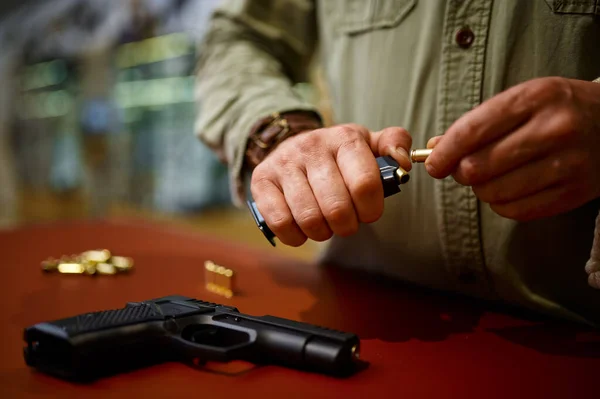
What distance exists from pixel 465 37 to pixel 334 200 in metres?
0.33

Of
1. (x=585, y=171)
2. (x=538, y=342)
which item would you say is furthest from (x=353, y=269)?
(x=585, y=171)

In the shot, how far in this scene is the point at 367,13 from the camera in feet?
2.81

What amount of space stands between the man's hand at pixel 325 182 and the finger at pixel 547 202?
120 mm

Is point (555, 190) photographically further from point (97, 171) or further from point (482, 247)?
point (97, 171)

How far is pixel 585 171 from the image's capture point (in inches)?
20.5

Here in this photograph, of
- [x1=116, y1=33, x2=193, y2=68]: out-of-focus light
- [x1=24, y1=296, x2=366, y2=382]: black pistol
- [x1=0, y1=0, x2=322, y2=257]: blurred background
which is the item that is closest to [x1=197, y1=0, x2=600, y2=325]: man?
[x1=24, y1=296, x2=366, y2=382]: black pistol

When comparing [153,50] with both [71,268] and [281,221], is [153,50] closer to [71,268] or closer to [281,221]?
[71,268]

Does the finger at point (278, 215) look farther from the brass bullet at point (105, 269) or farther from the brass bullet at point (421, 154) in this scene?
the brass bullet at point (105, 269)

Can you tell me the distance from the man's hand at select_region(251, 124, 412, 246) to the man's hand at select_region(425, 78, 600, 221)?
0.08 m

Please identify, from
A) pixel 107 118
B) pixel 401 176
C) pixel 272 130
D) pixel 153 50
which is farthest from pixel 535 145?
pixel 107 118

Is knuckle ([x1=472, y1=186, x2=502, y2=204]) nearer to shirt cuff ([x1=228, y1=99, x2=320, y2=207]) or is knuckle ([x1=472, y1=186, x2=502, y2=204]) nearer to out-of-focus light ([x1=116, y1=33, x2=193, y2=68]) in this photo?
shirt cuff ([x1=228, y1=99, x2=320, y2=207])

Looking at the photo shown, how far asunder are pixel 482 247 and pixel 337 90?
359 mm

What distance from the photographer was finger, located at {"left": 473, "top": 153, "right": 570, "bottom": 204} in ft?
1.71

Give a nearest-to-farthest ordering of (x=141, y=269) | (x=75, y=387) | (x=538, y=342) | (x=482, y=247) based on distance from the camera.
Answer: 1. (x=75, y=387)
2. (x=538, y=342)
3. (x=482, y=247)
4. (x=141, y=269)
